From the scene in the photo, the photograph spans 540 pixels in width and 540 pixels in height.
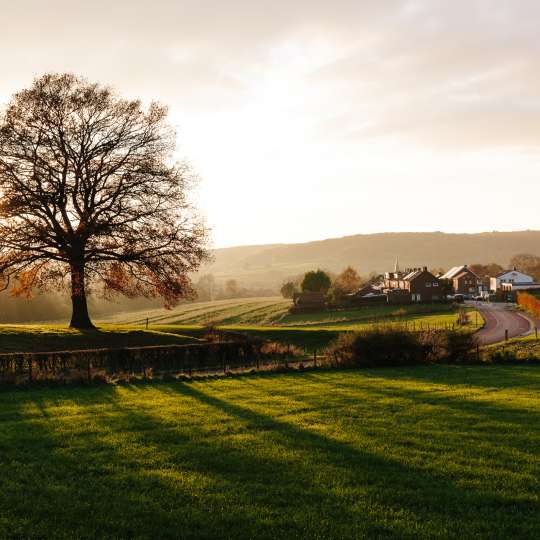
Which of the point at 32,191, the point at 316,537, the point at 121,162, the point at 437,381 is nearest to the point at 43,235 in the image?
the point at 32,191

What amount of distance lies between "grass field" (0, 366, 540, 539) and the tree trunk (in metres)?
16.2

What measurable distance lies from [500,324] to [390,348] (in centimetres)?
4186

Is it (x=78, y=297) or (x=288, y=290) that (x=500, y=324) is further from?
(x=288, y=290)

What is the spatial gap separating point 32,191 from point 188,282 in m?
11.1

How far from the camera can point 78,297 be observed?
3656cm

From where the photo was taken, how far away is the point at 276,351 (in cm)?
3412

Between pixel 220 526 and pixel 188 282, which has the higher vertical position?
pixel 188 282

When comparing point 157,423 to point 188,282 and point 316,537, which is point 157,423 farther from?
point 188,282

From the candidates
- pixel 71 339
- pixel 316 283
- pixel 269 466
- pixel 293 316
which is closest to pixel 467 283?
pixel 316 283

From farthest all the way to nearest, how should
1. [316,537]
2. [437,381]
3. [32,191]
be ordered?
[32,191] → [437,381] → [316,537]

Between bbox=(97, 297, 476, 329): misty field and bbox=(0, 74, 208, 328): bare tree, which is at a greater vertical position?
bbox=(0, 74, 208, 328): bare tree

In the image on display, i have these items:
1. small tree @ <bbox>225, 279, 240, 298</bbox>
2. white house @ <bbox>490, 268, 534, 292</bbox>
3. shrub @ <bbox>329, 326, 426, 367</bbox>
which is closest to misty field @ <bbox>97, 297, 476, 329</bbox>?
shrub @ <bbox>329, 326, 426, 367</bbox>

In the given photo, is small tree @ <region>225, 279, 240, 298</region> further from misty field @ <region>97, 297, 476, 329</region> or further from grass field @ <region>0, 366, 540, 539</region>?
grass field @ <region>0, 366, 540, 539</region>

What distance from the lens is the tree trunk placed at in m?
34.6
